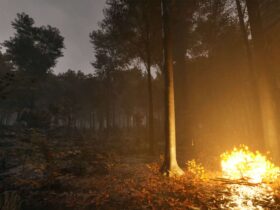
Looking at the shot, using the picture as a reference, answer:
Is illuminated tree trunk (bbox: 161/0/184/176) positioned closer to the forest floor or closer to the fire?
the forest floor

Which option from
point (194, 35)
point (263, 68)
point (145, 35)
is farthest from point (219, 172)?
point (194, 35)

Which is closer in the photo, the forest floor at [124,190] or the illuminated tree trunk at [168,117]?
the forest floor at [124,190]

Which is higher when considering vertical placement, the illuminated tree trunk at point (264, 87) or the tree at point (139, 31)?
the tree at point (139, 31)

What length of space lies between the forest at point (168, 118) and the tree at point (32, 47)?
188mm

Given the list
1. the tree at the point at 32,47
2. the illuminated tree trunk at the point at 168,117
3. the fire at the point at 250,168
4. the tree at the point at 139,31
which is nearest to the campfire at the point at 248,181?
the fire at the point at 250,168

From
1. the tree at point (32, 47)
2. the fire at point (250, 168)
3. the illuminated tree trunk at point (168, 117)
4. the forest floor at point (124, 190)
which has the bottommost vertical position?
the forest floor at point (124, 190)

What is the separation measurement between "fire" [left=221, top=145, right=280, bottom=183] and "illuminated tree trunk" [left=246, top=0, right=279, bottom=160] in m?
2.31

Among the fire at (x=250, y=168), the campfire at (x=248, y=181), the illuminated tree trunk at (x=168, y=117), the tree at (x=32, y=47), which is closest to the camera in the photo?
the campfire at (x=248, y=181)

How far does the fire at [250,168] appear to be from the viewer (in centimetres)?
883

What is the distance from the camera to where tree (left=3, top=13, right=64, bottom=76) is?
40344mm

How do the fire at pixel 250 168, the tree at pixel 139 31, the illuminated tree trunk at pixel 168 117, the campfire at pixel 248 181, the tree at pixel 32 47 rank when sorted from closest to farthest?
the campfire at pixel 248 181
the fire at pixel 250 168
the illuminated tree trunk at pixel 168 117
the tree at pixel 139 31
the tree at pixel 32 47

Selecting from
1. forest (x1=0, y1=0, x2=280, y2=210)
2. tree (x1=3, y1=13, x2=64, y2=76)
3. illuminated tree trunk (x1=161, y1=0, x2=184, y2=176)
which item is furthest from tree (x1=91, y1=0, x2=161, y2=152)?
tree (x1=3, y1=13, x2=64, y2=76)

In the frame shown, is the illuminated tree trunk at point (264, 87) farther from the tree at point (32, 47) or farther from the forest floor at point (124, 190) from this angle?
the tree at point (32, 47)

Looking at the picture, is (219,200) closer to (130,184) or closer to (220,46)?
(130,184)
